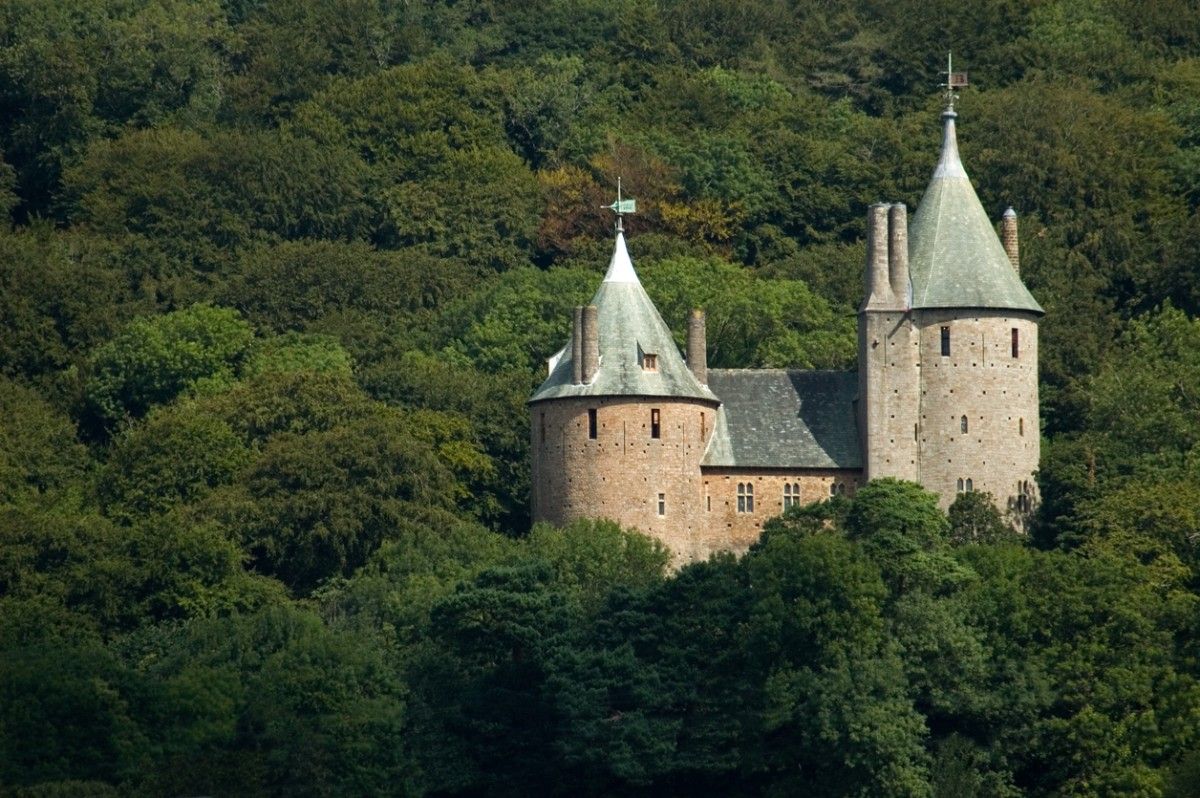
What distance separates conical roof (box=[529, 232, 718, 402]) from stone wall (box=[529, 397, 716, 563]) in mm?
306

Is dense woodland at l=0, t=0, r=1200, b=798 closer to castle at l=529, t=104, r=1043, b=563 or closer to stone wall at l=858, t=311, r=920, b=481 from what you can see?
castle at l=529, t=104, r=1043, b=563

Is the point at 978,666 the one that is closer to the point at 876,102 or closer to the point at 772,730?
the point at 772,730

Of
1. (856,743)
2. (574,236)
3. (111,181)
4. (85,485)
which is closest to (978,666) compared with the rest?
(856,743)

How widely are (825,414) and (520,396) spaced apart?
11481 millimetres

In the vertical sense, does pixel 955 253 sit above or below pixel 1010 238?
below

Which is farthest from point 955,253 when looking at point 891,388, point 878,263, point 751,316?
point 751,316

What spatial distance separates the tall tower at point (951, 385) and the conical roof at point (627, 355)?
15.7 feet

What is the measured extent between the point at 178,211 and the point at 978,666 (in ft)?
156

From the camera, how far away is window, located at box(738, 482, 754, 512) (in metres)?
87.7

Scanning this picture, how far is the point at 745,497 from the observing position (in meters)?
87.8

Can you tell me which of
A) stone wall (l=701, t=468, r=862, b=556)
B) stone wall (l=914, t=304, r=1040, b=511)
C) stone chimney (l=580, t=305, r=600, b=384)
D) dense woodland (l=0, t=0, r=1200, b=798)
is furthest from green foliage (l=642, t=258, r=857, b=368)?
stone chimney (l=580, t=305, r=600, b=384)

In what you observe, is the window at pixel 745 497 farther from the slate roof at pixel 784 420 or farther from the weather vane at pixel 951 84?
the weather vane at pixel 951 84

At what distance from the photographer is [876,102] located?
13150cm

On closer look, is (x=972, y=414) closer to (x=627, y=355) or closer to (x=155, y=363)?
(x=627, y=355)
